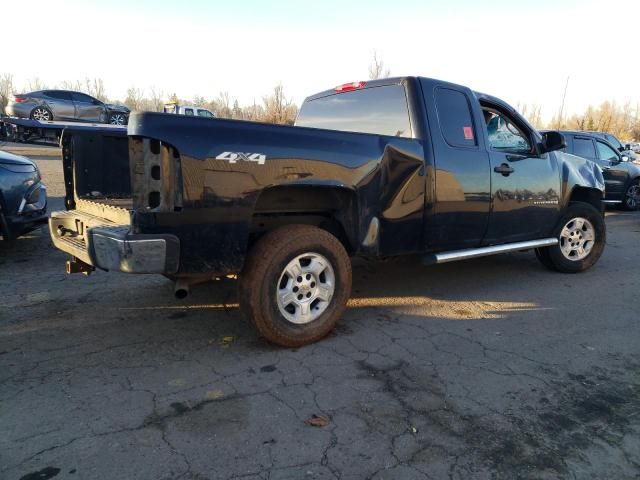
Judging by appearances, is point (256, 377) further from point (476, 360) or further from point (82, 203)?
point (82, 203)

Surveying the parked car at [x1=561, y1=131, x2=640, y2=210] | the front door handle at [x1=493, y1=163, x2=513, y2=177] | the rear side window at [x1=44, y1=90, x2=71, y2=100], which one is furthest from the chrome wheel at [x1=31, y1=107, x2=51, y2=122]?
the front door handle at [x1=493, y1=163, x2=513, y2=177]

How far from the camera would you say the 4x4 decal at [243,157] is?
315 centimetres

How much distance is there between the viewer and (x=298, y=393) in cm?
310

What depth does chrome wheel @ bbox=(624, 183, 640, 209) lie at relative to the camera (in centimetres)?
1234

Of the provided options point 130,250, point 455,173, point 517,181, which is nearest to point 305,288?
point 130,250

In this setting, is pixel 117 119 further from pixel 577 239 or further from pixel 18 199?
pixel 577 239

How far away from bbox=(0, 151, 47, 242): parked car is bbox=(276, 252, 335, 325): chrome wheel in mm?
3702

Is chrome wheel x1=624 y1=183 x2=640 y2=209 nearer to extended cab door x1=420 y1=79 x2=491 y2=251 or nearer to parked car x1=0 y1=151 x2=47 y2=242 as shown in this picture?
extended cab door x1=420 y1=79 x2=491 y2=251

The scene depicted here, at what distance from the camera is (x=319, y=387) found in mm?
3178

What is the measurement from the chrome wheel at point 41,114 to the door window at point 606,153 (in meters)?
18.8

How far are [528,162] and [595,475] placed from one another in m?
3.63

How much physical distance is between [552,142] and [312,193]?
3.14m

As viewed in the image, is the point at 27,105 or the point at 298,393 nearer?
the point at 298,393

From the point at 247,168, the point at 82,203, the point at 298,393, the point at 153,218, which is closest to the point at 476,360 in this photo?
the point at 298,393
